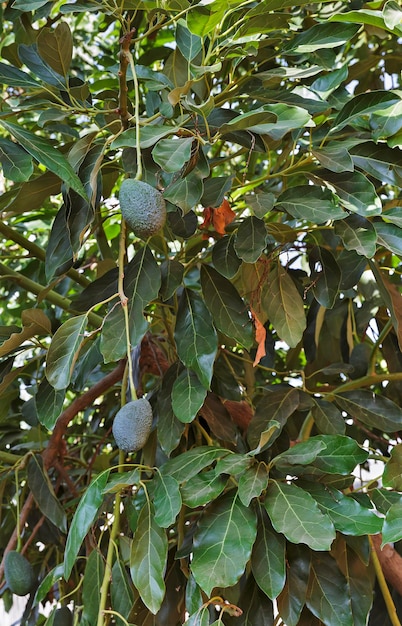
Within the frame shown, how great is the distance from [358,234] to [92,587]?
1.63ft

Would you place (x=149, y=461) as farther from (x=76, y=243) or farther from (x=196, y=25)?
(x=196, y=25)

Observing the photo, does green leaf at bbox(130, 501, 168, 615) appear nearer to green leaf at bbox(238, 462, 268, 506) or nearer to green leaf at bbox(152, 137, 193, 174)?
green leaf at bbox(238, 462, 268, 506)

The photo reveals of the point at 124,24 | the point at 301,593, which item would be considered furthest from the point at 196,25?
the point at 301,593

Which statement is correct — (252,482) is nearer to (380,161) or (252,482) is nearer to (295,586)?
(295,586)

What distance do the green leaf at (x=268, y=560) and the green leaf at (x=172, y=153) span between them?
38cm

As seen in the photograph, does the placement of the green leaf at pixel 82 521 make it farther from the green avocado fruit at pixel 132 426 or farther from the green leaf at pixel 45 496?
the green leaf at pixel 45 496

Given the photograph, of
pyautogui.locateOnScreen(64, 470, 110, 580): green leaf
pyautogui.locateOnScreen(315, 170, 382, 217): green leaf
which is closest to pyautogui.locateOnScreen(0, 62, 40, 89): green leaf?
pyautogui.locateOnScreen(315, 170, 382, 217): green leaf

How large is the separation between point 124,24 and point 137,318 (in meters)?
0.30

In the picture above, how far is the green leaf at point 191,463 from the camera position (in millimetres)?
787

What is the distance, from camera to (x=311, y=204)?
2.66ft

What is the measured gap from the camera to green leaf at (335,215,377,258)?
0.78m

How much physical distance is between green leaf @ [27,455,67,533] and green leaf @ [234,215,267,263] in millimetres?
431

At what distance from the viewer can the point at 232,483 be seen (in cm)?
84

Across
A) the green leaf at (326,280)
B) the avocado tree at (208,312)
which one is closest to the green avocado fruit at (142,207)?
the avocado tree at (208,312)
